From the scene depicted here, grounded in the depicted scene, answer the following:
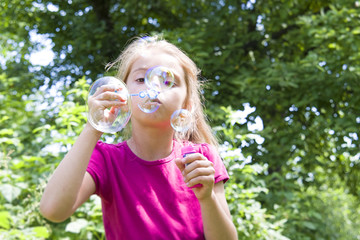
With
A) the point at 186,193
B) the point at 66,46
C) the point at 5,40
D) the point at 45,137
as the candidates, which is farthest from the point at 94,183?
the point at 5,40

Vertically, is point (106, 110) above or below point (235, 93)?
below

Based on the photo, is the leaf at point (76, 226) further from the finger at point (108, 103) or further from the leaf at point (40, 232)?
the finger at point (108, 103)

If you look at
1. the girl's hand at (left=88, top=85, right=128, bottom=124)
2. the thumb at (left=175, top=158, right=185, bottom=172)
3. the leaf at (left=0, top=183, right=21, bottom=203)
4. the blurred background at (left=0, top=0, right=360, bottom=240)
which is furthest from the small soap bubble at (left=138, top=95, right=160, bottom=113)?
the leaf at (left=0, top=183, right=21, bottom=203)

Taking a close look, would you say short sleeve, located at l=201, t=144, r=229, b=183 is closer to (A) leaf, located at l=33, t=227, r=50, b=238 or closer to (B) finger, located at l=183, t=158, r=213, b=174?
(B) finger, located at l=183, t=158, r=213, b=174

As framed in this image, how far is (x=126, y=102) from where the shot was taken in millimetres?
1389

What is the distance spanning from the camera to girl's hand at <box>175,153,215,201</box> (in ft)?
4.34

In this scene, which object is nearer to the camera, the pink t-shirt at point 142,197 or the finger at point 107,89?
the finger at point 107,89

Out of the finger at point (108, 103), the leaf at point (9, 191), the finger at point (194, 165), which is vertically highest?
the leaf at point (9, 191)

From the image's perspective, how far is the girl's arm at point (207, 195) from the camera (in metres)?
1.33

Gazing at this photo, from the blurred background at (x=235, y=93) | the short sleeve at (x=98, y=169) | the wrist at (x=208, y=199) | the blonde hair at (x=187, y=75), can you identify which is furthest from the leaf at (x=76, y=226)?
the wrist at (x=208, y=199)

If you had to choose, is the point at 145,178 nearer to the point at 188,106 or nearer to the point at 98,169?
the point at 98,169

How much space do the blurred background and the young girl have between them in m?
1.23

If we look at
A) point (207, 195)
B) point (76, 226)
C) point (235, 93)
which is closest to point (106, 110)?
point (207, 195)

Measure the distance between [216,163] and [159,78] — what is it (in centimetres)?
44
